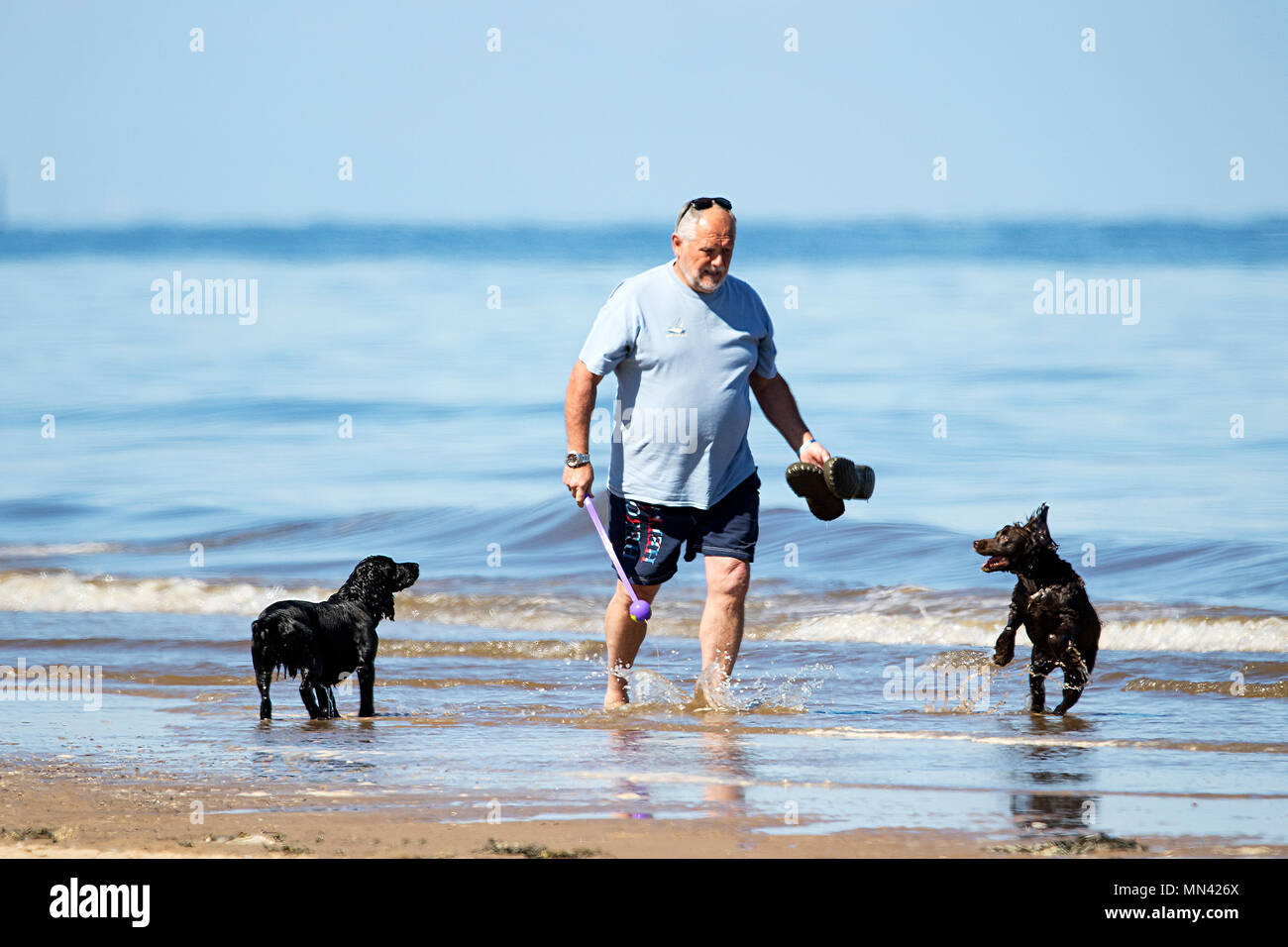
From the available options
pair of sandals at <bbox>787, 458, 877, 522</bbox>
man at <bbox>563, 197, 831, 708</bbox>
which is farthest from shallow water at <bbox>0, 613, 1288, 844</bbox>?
pair of sandals at <bbox>787, 458, 877, 522</bbox>

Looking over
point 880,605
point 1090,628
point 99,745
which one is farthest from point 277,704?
point 880,605

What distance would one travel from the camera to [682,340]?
591 cm

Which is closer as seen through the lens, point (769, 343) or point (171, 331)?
point (769, 343)

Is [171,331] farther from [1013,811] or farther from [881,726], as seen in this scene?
[1013,811]

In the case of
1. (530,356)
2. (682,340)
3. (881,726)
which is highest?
(530,356)

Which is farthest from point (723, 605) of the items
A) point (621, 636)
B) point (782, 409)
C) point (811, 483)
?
point (782, 409)

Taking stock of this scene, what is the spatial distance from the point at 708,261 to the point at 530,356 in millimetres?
17307

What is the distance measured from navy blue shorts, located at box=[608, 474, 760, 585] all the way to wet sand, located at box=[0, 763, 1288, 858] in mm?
1807

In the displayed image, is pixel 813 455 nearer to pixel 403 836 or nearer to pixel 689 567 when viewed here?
pixel 403 836

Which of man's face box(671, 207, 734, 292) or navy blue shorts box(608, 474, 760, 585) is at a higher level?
man's face box(671, 207, 734, 292)

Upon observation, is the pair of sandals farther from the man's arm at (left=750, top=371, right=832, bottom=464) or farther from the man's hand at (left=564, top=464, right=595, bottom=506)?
the man's hand at (left=564, top=464, right=595, bottom=506)

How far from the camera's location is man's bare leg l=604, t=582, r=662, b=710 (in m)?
6.15

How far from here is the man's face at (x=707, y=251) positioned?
5.79 metres

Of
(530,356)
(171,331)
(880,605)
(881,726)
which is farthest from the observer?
(171,331)
